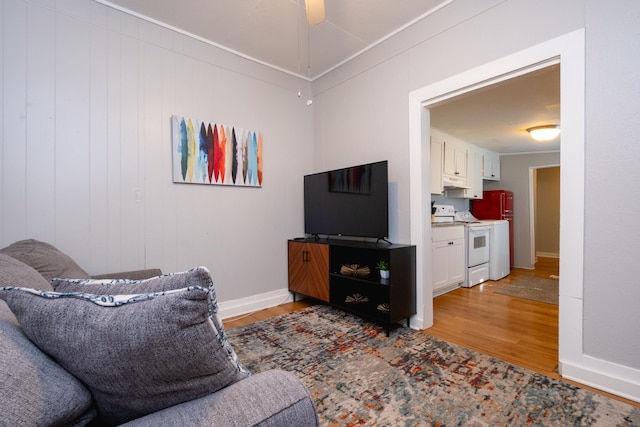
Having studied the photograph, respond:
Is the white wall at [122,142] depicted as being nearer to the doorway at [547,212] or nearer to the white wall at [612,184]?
the white wall at [612,184]

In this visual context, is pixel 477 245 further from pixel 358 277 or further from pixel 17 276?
pixel 17 276

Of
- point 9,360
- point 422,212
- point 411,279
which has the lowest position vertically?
point 411,279

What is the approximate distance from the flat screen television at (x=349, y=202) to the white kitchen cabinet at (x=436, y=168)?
6.80 ft

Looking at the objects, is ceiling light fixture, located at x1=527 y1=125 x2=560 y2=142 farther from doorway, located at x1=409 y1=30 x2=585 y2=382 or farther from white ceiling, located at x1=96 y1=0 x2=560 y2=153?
doorway, located at x1=409 y1=30 x2=585 y2=382

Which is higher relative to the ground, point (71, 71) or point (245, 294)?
point (71, 71)

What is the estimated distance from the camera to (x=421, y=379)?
6.23ft

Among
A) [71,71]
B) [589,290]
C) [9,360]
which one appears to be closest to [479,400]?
[589,290]

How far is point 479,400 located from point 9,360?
2013 millimetres

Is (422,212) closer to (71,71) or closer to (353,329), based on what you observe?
(353,329)

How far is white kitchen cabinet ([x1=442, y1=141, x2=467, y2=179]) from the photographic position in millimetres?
4904

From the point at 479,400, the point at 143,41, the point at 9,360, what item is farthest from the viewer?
the point at 143,41

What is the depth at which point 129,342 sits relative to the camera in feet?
1.99

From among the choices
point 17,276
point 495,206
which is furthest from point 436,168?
point 17,276

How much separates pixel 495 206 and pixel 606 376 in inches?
175
